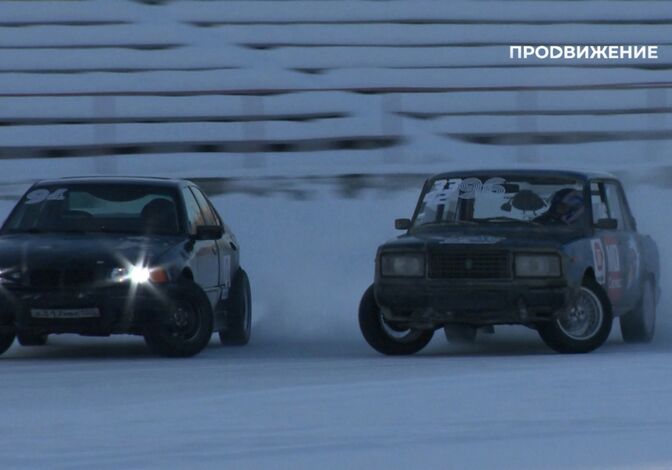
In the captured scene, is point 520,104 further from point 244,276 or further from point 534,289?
point 534,289

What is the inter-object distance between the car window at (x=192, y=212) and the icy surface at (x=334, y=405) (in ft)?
3.00

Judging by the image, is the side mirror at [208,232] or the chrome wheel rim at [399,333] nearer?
the chrome wheel rim at [399,333]

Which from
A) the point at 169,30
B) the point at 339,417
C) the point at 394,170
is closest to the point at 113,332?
the point at 339,417

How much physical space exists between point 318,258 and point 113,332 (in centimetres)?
523

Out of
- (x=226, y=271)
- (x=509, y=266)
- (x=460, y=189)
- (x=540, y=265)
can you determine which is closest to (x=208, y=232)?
(x=226, y=271)

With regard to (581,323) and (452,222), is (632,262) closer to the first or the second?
(581,323)

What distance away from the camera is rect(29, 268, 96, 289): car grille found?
39.9ft

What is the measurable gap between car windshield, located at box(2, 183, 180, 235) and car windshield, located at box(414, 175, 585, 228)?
1807mm

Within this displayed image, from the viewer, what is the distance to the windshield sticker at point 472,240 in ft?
39.7

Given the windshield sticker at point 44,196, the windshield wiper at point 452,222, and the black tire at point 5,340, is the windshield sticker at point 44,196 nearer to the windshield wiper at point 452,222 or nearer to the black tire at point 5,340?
the black tire at point 5,340

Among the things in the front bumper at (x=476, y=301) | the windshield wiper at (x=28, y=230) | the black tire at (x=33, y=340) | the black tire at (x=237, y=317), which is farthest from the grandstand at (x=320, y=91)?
the front bumper at (x=476, y=301)

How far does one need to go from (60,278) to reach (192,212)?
1574mm

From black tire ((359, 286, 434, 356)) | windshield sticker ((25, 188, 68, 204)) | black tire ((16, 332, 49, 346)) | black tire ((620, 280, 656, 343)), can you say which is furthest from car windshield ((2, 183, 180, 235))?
black tire ((620, 280, 656, 343))

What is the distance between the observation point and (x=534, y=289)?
11930 mm
